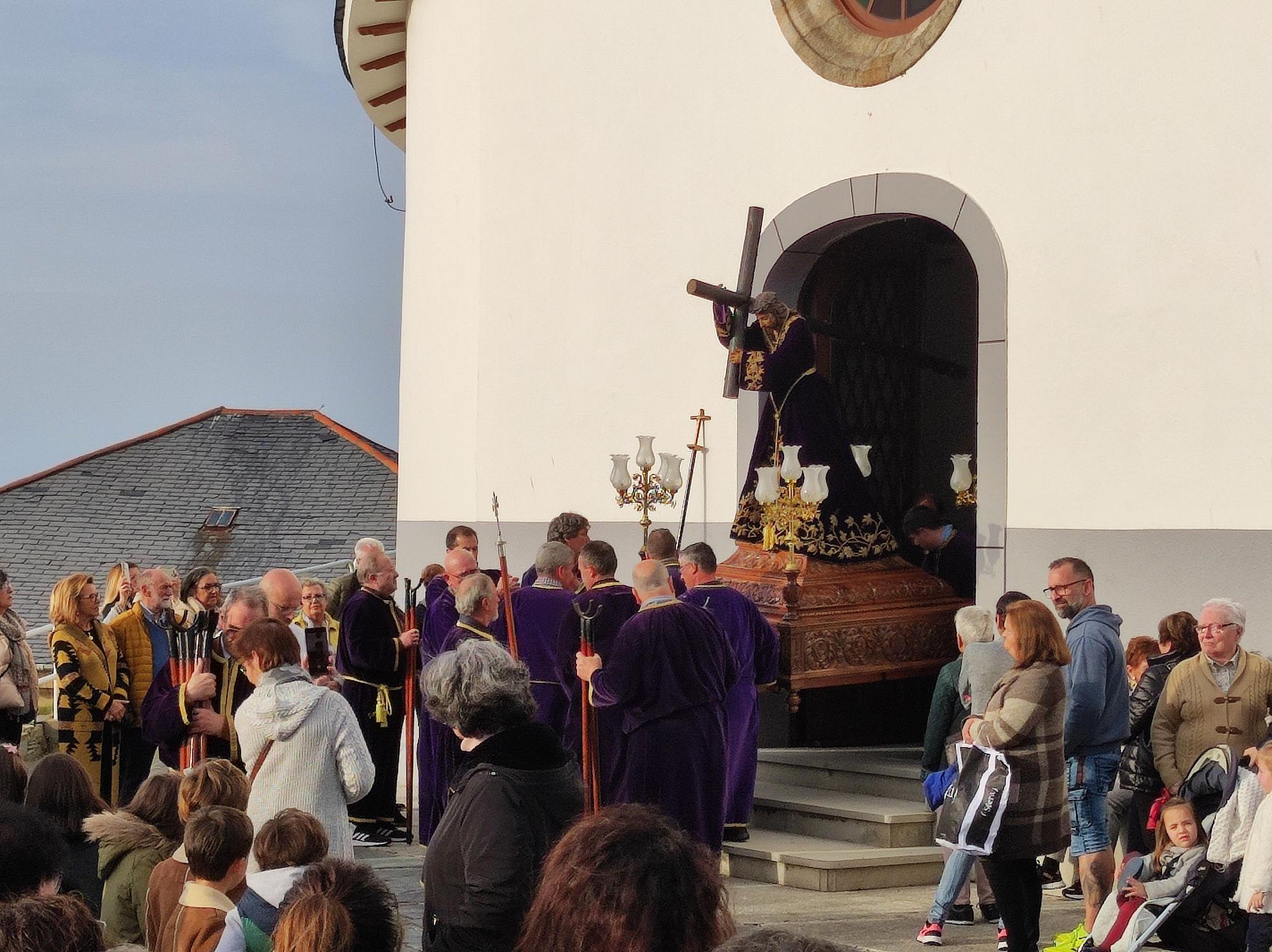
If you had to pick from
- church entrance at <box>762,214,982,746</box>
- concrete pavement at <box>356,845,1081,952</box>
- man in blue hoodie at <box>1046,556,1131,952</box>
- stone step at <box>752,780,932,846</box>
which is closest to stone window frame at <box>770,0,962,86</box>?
church entrance at <box>762,214,982,746</box>

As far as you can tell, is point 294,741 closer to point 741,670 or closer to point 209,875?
point 209,875

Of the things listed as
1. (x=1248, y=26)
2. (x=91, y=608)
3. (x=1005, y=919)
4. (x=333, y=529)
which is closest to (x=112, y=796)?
(x=91, y=608)

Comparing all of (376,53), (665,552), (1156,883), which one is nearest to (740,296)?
(665,552)

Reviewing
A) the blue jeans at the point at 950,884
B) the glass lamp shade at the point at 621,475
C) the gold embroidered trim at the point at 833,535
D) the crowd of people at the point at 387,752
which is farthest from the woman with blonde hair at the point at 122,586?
the blue jeans at the point at 950,884

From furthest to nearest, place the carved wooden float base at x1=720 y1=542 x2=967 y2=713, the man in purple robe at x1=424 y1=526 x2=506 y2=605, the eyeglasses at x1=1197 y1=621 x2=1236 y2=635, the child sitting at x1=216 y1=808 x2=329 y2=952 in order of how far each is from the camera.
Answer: the man in purple robe at x1=424 y1=526 x2=506 y2=605
the carved wooden float base at x1=720 y1=542 x2=967 y2=713
the eyeglasses at x1=1197 y1=621 x2=1236 y2=635
the child sitting at x1=216 y1=808 x2=329 y2=952

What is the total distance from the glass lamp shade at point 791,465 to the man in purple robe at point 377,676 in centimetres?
233

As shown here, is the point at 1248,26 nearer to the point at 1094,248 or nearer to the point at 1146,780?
the point at 1094,248

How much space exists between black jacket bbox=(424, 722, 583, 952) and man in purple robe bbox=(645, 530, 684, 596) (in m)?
4.55

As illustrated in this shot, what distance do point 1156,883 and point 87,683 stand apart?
5.24 meters

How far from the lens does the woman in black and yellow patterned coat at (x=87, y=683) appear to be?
842cm

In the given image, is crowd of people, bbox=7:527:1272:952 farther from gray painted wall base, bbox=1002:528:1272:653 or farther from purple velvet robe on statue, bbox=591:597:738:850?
gray painted wall base, bbox=1002:528:1272:653

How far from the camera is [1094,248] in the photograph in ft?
29.3

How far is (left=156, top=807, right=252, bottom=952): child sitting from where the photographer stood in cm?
448

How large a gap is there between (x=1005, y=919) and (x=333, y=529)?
23.8m
